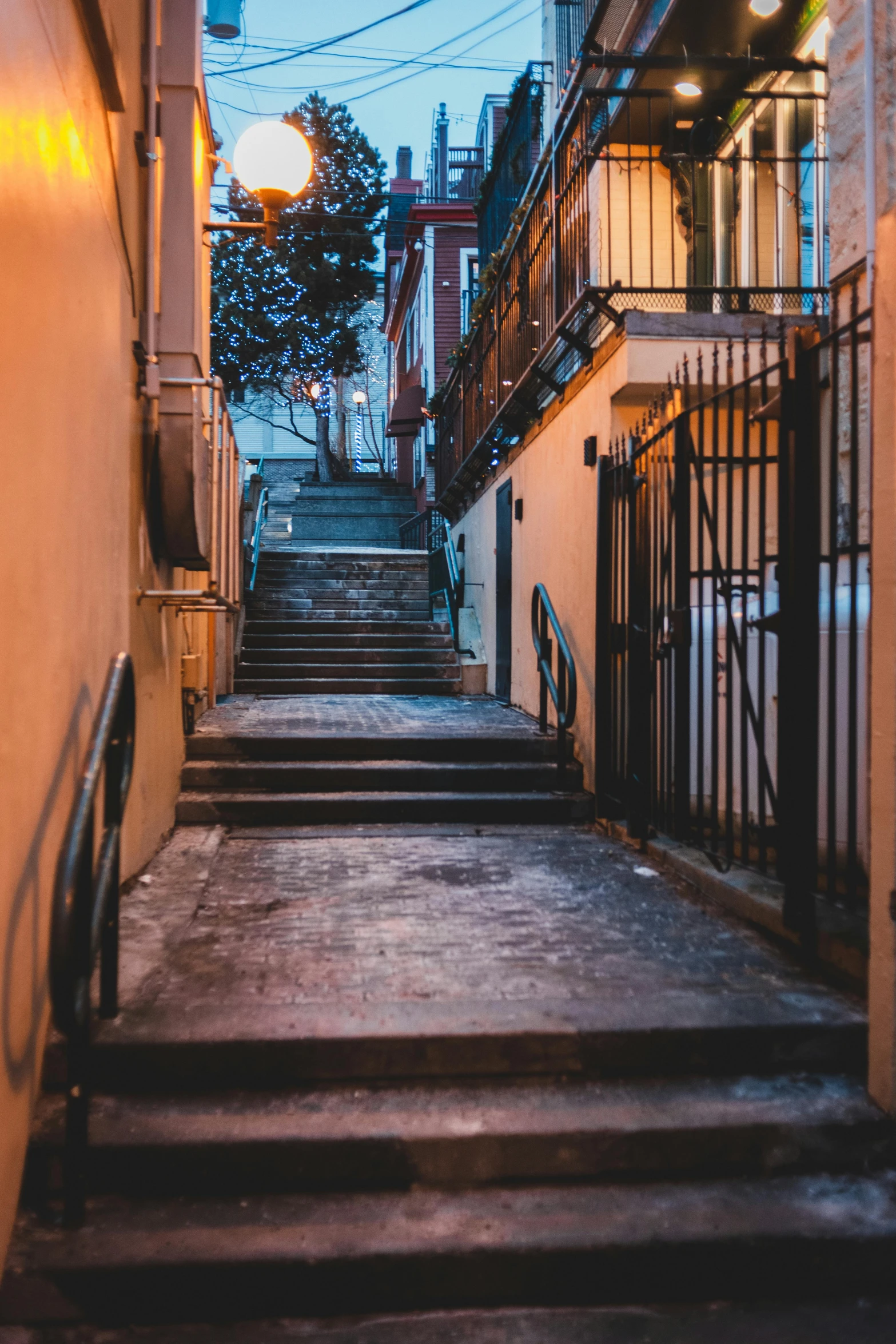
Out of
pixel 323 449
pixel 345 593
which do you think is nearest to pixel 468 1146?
pixel 345 593

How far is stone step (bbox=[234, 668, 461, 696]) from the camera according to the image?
10297 mm

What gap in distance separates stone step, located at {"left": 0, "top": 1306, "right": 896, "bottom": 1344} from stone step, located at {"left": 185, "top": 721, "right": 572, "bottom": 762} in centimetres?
449

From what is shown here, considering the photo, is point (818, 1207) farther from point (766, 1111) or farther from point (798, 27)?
point (798, 27)

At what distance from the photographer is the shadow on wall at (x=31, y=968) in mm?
2363

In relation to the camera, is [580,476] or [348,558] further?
[348,558]

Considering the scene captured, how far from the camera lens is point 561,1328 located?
2283mm

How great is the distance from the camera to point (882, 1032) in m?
2.76

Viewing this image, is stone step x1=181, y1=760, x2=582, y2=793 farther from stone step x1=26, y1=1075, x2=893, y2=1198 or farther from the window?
the window

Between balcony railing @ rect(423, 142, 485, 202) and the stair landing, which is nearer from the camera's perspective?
the stair landing

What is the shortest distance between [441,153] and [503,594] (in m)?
18.8

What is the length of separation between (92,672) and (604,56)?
17.7ft

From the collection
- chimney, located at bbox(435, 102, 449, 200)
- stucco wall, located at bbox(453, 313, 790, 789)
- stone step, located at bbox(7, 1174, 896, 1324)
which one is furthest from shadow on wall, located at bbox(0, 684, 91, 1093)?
chimney, located at bbox(435, 102, 449, 200)

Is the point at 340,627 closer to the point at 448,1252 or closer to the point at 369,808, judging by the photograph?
the point at 369,808

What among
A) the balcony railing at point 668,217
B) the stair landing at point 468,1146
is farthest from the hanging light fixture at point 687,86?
the stair landing at point 468,1146
